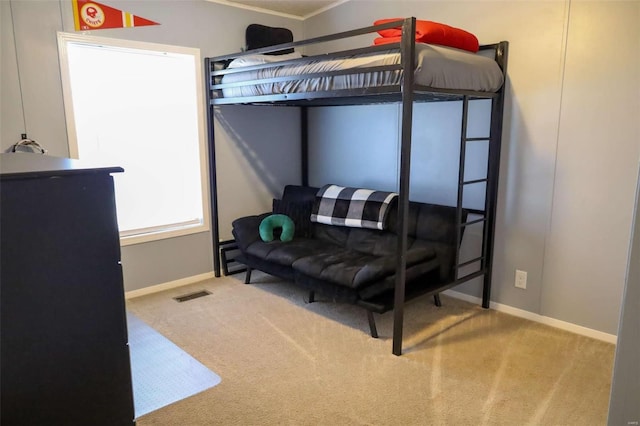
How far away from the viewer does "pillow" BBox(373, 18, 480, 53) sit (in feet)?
8.12

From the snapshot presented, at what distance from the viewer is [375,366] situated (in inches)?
97.3

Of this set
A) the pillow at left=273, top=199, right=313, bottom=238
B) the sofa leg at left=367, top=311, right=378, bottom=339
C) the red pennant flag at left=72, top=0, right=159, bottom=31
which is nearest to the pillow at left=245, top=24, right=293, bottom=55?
the red pennant flag at left=72, top=0, right=159, bottom=31

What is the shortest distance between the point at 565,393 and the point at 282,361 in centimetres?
146

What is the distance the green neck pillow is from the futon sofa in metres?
0.05

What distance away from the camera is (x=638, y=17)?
2.44 m

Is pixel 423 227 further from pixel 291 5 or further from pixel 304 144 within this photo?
pixel 291 5

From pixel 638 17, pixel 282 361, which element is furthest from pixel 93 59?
pixel 638 17

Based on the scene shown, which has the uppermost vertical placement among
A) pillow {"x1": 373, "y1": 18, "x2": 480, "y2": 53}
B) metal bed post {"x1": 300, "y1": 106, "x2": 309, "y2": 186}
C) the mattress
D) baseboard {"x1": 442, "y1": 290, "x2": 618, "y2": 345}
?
pillow {"x1": 373, "y1": 18, "x2": 480, "y2": 53}

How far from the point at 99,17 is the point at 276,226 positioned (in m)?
1.99

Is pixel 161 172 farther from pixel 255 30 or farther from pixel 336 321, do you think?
pixel 336 321

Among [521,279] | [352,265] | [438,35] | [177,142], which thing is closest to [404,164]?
[438,35]

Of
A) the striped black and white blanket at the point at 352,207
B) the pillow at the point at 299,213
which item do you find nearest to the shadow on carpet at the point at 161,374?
the pillow at the point at 299,213

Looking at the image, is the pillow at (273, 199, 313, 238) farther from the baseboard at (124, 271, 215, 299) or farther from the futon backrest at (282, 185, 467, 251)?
the baseboard at (124, 271, 215, 299)

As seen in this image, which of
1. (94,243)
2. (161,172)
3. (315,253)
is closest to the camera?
(94,243)
